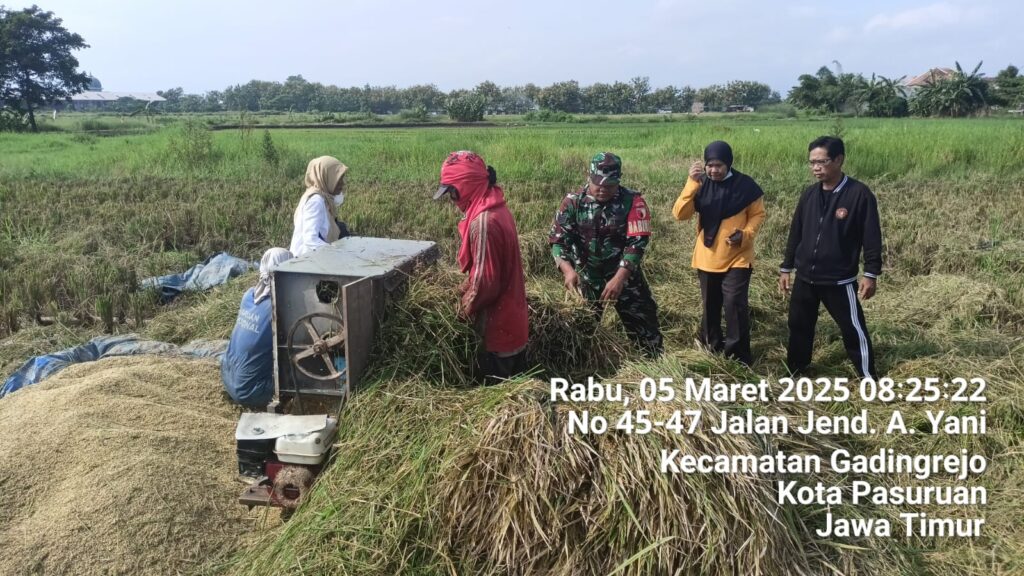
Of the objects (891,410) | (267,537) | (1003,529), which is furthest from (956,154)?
(267,537)

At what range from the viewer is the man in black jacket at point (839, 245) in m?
3.54

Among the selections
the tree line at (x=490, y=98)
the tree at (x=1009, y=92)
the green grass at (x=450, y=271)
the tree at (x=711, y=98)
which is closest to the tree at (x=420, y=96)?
the tree line at (x=490, y=98)

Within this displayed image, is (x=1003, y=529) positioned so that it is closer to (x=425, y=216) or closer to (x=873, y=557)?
(x=873, y=557)

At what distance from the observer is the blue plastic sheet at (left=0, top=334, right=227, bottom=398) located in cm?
381

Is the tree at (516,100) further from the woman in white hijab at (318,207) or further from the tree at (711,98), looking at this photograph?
the woman in white hijab at (318,207)

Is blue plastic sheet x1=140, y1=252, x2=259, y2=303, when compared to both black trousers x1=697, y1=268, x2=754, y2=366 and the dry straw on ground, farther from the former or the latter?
black trousers x1=697, y1=268, x2=754, y2=366

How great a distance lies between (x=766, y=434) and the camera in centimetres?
237

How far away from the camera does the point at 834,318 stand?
376 cm

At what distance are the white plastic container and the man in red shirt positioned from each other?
775mm

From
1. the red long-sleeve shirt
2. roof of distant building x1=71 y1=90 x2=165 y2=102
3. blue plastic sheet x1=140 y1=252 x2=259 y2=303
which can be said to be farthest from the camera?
roof of distant building x1=71 y1=90 x2=165 y2=102

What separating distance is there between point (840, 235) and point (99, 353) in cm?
459

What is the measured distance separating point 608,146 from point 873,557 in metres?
13.9

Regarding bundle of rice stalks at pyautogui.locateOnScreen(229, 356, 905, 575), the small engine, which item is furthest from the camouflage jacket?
the small engine

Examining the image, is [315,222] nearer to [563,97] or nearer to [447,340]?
[447,340]
